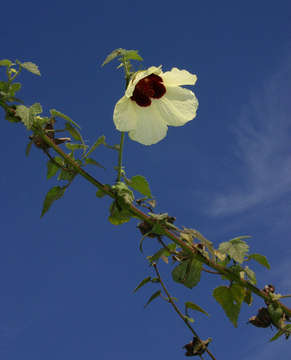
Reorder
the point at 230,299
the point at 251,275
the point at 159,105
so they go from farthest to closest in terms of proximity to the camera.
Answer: the point at 159,105
the point at 230,299
the point at 251,275

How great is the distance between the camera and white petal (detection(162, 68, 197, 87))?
2.00 meters

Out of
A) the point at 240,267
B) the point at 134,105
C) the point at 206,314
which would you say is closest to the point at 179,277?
the point at 240,267

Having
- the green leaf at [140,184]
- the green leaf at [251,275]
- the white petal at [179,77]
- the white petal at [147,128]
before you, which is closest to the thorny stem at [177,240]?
the green leaf at [251,275]

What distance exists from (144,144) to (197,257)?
563mm

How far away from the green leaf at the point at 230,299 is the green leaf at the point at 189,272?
141mm

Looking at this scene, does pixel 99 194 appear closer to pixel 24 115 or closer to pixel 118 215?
pixel 118 215

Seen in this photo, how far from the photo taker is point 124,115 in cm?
190

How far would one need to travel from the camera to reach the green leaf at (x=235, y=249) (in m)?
1.72

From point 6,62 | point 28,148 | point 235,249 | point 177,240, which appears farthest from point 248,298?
point 6,62

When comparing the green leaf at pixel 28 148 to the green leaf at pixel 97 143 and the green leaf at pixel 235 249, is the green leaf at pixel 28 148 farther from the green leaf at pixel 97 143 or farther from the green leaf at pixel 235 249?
the green leaf at pixel 235 249

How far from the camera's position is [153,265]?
2.13 metres

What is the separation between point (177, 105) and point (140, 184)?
41 cm

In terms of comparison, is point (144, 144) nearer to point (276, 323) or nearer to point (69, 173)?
point (69, 173)

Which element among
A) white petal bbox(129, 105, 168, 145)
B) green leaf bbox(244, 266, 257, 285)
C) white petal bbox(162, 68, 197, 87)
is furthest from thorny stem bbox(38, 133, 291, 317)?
white petal bbox(162, 68, 197, 87)
